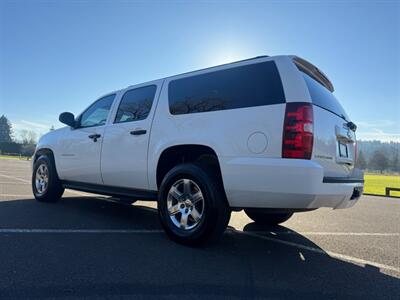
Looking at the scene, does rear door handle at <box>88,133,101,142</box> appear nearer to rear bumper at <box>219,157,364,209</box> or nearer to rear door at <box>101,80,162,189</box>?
rear door at <box>101,80,162,189</box>

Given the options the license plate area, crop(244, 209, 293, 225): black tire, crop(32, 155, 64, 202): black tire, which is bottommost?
crop(244, 209, 293, 225): black tire

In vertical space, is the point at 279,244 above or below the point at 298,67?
below

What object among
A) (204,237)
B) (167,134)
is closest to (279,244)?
(204,237)

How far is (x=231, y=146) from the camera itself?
353 centimetres

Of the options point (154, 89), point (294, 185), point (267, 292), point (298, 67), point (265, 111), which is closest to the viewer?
point (267, 292)

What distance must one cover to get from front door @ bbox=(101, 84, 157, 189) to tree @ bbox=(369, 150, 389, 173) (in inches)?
5375

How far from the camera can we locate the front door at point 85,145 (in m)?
5.30

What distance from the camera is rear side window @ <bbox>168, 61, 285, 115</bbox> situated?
3.50 m

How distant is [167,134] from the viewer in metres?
4.20

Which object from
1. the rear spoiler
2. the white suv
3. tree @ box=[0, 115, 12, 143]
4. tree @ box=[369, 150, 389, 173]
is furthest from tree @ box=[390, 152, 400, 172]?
the rear spoiler

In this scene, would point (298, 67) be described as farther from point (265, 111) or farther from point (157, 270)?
point (157, 270)

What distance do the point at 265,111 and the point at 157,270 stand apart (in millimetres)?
1780

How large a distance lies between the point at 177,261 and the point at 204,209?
0.63 metres

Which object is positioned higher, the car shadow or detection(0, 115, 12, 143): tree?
detection(0, 115, 12, 143): tree
